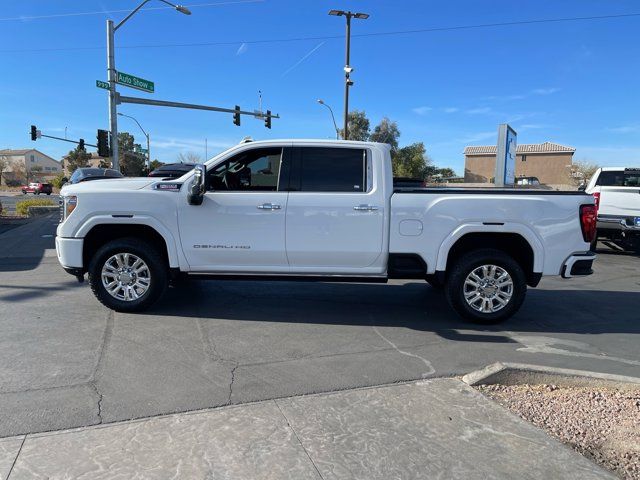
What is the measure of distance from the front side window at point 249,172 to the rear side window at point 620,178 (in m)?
10.2

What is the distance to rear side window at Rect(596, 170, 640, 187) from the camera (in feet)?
40.1

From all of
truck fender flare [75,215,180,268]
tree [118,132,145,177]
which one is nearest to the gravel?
truck fender flare [75,215,180,268]

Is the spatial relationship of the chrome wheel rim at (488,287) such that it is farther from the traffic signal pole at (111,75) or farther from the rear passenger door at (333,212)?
the traffic signal pole at (111,75)

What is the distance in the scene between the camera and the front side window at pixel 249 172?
5781 mm

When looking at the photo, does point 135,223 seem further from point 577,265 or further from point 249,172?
point 577,265

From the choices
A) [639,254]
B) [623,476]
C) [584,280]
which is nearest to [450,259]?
[623,476]

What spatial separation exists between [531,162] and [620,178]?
68629mm

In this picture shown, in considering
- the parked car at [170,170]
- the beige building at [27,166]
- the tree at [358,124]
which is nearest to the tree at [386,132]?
the tree at [358,124]

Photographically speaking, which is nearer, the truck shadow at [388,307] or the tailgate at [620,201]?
the truck shadow at [388,307]

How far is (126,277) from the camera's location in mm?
5816

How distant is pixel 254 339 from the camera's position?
5121 millimetres

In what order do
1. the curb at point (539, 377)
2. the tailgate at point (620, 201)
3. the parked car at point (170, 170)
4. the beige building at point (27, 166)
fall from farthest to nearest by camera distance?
the beige building at point (27, 166) < the parked car at point (170, 170) < the tailgate at point (620, 201) < the curb at point (539, 377)

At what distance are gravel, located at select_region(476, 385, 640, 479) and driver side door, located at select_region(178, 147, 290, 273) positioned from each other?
9.28 feet

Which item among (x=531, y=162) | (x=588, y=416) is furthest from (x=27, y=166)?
(x=588, y=416)
